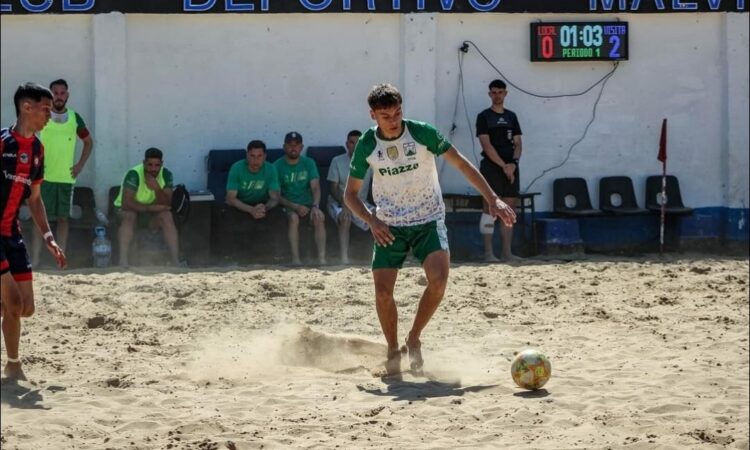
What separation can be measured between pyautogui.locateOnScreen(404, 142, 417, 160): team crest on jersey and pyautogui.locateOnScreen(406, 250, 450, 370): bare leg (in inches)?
28.0

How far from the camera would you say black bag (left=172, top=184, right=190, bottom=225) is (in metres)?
13.9

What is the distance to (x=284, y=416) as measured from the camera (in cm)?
692

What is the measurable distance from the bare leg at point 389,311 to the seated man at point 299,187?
5807 mm

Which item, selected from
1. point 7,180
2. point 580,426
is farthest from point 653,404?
point 7,180

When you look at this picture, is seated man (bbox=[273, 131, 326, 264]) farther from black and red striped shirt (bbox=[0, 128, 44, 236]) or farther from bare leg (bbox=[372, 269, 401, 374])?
black and red striped shirt (bbox=[0, 128, 44, 236])

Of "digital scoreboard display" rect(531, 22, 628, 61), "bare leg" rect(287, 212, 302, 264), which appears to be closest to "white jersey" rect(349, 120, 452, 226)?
"bare leg" rect(287, 212, 302, 264)

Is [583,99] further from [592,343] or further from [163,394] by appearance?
[163,394]

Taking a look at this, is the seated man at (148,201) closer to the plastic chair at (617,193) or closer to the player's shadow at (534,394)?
the plastic chair at (617,193)

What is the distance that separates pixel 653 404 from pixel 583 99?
9.50 meters

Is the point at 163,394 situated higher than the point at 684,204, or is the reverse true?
the point at 684,204

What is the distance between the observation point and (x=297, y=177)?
1424cm

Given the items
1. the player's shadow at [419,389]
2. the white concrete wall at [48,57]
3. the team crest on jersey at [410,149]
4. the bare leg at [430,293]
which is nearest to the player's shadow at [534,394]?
the player's shadow at [419,389]

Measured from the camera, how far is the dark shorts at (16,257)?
7.58 meters

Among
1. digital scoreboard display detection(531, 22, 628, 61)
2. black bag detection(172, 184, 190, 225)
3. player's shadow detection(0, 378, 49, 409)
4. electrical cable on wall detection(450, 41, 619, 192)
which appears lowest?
player's shadow detection(0, 378, 49, 409)
